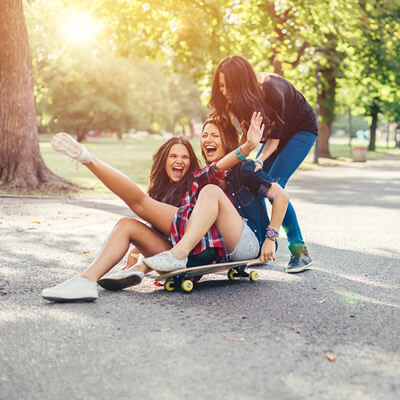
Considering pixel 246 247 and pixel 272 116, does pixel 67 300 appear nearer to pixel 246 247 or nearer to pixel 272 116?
pixel 246 247

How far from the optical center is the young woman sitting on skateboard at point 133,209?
388 cm

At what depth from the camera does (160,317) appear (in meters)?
3.65

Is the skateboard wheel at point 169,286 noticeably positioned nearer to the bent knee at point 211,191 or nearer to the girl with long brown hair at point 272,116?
the bent knee at point 211,191

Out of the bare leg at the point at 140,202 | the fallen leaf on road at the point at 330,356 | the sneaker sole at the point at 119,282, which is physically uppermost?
the bare leg at the point at 140,202

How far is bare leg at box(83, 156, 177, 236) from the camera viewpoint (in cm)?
418

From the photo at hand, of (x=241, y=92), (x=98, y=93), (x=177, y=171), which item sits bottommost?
(x=177, y=171)

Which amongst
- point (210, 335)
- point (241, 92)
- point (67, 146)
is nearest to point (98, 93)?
point (241, 92)

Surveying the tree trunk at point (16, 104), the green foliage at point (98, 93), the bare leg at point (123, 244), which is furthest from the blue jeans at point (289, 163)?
the green foliage at point (98, 93)

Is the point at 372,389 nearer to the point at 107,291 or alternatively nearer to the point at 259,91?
the point at 107,291

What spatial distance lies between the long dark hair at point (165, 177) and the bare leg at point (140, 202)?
0.62 ft

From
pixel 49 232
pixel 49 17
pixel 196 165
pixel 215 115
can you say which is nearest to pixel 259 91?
pixel 215 115

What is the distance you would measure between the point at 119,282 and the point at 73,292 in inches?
16.3

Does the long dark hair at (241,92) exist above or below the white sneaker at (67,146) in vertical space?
above

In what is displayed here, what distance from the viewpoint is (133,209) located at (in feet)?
14.4
